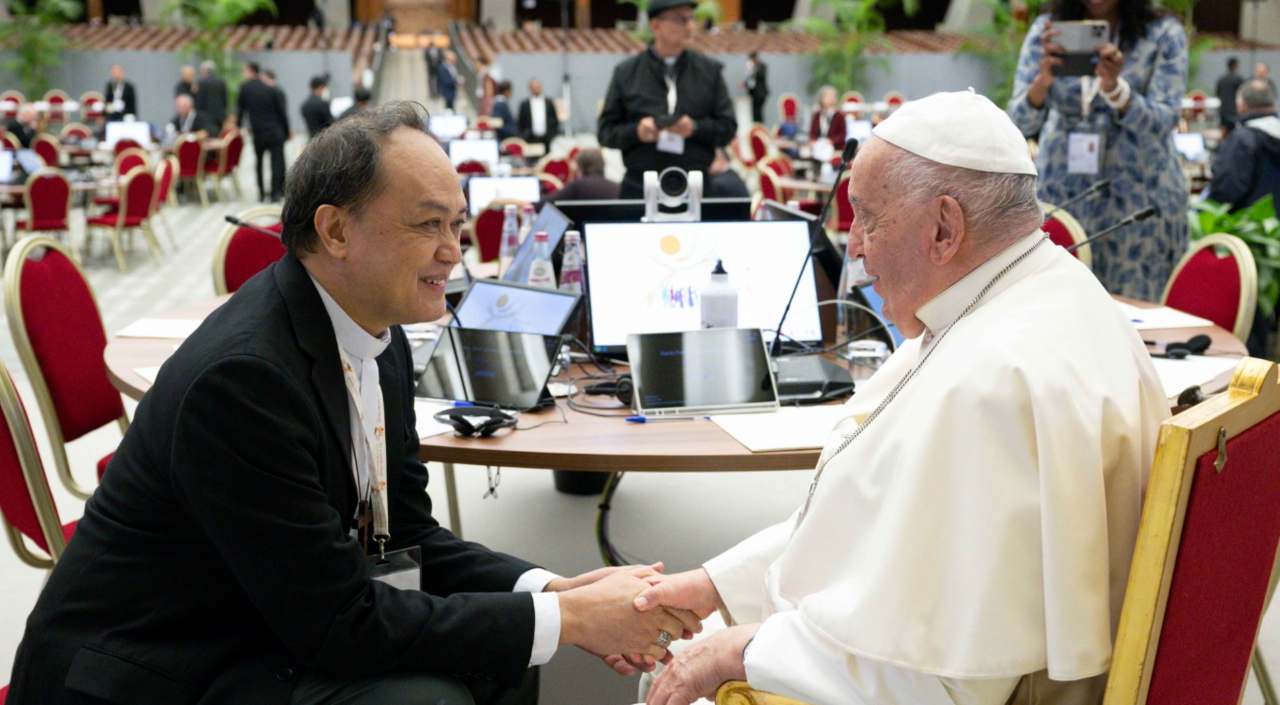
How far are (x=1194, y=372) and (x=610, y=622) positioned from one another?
4.61 ft

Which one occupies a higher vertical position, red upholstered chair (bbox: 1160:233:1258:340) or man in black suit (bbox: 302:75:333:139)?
Result: man in black suit (bbox: 302:75:333:139)

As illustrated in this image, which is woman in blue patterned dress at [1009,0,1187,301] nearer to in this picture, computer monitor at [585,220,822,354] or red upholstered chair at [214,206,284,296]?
computer monitor at [585,220,822,354]

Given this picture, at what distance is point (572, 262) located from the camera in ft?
9.14

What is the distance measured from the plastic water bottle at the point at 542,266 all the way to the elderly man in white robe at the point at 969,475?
1503 millimetres

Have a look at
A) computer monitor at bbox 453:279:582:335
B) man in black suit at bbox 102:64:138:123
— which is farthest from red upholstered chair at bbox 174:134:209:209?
computer monitor at bbox 453:279:582:335

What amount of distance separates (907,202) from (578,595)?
2.42 ft

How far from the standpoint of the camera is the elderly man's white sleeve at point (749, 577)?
5.26 ft

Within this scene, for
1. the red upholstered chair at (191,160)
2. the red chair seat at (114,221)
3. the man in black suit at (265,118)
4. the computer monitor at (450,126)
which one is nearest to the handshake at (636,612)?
the red chair seat at (114,221)

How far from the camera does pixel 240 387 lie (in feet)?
4.29

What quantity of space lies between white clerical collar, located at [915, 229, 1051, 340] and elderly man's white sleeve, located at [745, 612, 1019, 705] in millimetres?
397

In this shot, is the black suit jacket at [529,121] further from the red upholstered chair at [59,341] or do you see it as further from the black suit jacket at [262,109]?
the red upholstered chair at [59,341]

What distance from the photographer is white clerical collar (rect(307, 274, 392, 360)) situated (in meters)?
1.48

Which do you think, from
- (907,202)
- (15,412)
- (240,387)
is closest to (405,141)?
(240,387)

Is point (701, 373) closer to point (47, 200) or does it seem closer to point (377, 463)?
point (377, 463)
